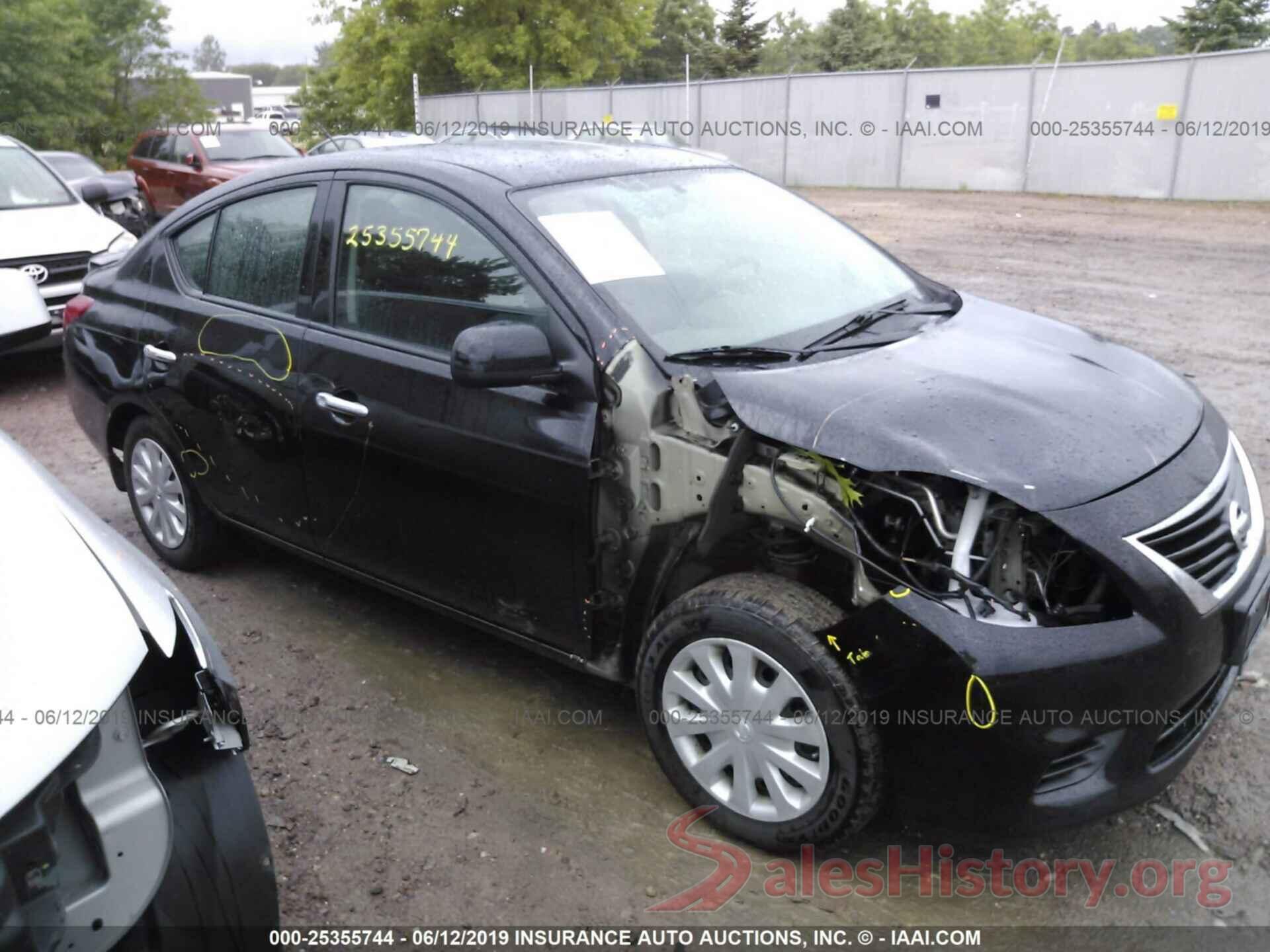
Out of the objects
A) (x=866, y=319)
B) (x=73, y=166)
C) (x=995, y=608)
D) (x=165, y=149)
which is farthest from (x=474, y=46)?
(x=995, y=608)

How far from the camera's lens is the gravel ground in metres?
2.79

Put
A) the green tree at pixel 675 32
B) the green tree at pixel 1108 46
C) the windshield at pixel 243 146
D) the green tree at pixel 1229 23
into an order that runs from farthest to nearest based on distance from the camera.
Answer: the green tree at pixel 1108 46 < the green tree at pixel 675 32 < the green tree at pixel 1229 23 < the windshield at pixel 243 146

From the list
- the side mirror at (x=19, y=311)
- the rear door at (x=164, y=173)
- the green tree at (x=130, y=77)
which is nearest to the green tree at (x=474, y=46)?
the green tree at (x=130, y=77)

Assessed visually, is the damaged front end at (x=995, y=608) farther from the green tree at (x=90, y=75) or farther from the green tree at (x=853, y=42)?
the green tree at (x=853, y=42)

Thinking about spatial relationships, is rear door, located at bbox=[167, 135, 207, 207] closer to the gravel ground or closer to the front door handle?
the gravel ground

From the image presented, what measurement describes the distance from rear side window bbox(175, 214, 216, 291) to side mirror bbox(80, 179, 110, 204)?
6.14 m

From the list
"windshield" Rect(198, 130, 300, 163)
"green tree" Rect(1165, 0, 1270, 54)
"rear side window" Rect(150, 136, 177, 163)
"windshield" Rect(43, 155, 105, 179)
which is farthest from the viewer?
"green tree" Rect(1165, 0, 1270, 54)

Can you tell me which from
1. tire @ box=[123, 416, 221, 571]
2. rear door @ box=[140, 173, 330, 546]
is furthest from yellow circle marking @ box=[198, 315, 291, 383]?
tire @ box=[123, 416, 221, 571]

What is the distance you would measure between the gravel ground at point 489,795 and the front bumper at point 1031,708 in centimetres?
37

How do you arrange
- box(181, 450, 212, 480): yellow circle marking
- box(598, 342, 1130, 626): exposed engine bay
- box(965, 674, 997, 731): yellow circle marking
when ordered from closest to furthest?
box(965, 674, 997, 731): yellow circle marking, box(598, 342, 1130, 626): exposed engine bay, box(181, 450, 212, 480): yellow circle marking

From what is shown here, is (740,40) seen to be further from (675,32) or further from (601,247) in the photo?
(601,247)

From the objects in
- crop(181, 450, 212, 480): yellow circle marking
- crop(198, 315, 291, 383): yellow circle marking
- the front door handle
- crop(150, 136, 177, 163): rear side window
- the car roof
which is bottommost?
crop(181, 450, 212, 480): yellow circle marking

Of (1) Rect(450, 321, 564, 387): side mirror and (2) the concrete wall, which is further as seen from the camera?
(2) the concrete wall

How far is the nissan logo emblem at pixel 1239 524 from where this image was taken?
112 inches
